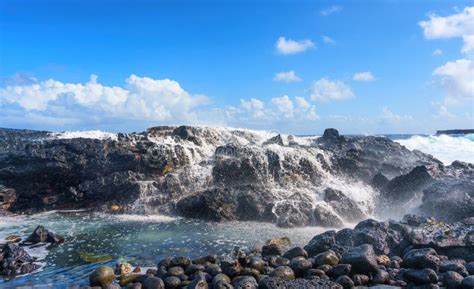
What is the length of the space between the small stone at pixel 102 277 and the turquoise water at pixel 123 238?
416 mm

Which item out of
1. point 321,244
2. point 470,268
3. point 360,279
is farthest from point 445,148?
point 360,279

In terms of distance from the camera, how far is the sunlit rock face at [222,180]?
68.9ft

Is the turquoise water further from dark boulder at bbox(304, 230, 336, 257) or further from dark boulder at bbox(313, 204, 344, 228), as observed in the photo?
dark boulder at bbox(304, 230, 336, 257)

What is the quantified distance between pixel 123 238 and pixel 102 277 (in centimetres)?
538

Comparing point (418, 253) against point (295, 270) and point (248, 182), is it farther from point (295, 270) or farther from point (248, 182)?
point (248, 182)

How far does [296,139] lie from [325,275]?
2507cm

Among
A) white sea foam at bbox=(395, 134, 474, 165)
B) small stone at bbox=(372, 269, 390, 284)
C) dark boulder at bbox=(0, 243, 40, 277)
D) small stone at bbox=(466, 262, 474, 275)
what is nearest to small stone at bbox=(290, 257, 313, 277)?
small stone at bbox=(372, 269, 390, 284)

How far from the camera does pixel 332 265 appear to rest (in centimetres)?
1216

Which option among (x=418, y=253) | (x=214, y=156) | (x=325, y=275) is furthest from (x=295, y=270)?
(x=214, y=156)

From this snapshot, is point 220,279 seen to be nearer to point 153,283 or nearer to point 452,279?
point 153,283

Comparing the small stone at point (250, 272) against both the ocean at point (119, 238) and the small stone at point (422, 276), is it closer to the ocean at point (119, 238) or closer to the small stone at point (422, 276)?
the ocean at point (119, 238)

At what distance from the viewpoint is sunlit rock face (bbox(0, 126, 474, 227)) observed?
827 inches

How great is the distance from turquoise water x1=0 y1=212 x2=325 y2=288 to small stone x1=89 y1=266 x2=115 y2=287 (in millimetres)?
416

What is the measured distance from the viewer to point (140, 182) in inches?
954
